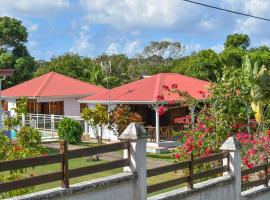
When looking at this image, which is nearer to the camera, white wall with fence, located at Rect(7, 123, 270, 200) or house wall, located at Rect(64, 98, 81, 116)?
white wall with fence, located at Rect(7, 123, 270, 200)

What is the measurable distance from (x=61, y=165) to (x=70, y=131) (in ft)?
68.7

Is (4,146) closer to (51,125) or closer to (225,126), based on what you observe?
(225,126)

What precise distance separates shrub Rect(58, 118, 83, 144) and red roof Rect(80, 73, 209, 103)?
9.61 feet

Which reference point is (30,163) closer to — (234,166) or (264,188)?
(234,166)

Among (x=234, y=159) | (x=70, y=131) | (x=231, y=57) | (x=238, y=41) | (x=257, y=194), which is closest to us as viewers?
(x=234, y=159)

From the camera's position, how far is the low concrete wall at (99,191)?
6851 mm

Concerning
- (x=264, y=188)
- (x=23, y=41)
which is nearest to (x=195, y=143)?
(x=264, y=188)

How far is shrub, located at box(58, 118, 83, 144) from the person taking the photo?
28078 mm

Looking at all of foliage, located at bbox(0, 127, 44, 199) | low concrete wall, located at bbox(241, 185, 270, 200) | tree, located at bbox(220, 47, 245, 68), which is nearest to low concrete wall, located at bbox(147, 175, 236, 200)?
low concrete wall, located at bbox(241, 185, 270, 200)

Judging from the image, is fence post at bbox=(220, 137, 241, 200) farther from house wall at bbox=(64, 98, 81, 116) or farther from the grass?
house wall at bbox=(64, 98, 81, 116)

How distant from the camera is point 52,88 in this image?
36.9 m

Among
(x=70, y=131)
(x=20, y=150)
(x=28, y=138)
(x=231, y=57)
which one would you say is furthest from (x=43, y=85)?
(x=20, y=150)

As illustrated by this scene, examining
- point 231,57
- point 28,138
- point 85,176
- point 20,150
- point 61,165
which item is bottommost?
point 85,176

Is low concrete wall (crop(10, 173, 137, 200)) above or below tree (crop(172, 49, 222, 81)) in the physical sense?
below
